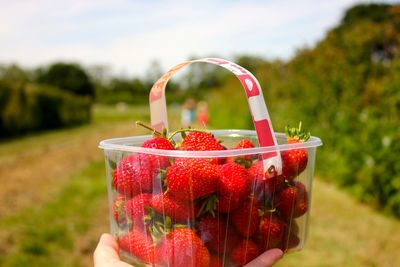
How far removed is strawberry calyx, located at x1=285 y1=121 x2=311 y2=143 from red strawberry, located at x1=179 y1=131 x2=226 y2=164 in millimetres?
228

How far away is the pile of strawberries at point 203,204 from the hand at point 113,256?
0.8 inches

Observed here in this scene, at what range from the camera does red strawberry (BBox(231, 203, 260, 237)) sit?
3.48ft

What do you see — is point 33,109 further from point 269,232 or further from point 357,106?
point 269,232

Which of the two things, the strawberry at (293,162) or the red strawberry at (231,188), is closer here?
the red strawberry at (231,188)

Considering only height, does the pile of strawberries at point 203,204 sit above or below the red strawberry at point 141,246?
above

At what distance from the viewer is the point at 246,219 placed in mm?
1064

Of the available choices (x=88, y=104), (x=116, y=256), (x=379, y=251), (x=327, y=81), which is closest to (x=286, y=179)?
(x=116, y=256)

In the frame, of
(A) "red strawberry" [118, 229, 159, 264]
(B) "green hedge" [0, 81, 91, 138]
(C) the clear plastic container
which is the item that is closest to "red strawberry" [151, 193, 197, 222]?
(C) the clear plastic container

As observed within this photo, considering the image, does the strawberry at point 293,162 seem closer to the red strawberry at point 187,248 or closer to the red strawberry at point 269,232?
the red strawberry at point 269,232

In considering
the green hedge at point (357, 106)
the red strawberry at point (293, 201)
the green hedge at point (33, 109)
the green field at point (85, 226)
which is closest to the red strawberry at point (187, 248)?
the red strawberry at point (293, 201)

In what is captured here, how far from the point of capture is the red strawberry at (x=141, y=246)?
1.10 m

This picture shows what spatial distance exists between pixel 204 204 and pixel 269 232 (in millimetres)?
196

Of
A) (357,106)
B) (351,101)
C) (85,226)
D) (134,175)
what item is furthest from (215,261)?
(351,101)


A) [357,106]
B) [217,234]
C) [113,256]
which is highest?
[217,234]
